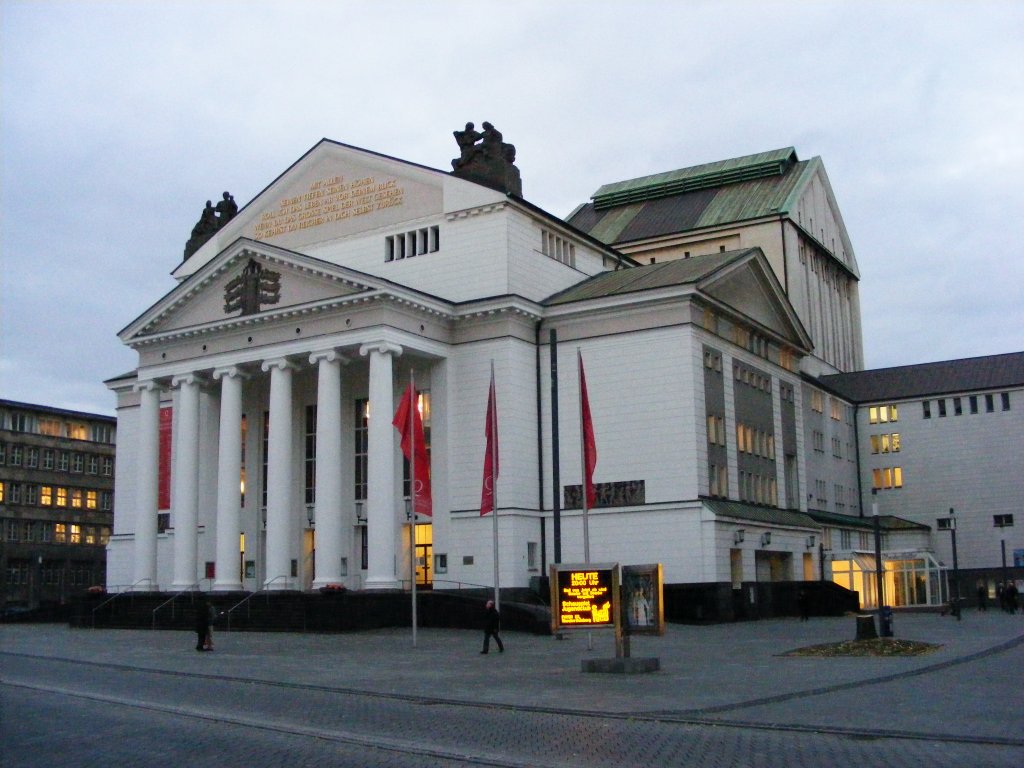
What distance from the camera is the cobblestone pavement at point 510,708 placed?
1631cm

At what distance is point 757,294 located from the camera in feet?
205

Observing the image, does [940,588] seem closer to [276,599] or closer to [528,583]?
[528,583]

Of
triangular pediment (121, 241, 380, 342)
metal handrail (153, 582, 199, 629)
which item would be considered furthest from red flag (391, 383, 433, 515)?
metal handrail (153, 582, 199, 629)

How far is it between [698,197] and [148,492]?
50145 mm

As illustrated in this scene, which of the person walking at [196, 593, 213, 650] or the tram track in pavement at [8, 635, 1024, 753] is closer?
the tram track in pavement at [8, 635, 1024, 753]

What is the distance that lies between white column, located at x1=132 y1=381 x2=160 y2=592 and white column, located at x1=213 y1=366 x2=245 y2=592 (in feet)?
15.8

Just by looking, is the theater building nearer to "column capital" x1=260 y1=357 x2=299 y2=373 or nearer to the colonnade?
the colonnade

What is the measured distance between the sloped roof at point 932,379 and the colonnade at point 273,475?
36794 mm

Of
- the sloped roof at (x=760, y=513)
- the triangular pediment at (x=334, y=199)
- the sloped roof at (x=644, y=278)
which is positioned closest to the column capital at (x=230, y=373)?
the triangular pediment at (x=334, y=199)

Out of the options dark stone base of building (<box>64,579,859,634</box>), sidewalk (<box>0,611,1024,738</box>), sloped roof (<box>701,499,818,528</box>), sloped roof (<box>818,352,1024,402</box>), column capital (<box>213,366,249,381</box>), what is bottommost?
sidewalk (<box>0,611,1024,738</box>)

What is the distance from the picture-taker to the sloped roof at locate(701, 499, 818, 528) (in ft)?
172

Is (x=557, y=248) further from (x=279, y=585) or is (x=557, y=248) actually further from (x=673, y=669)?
(x=673, y=669)

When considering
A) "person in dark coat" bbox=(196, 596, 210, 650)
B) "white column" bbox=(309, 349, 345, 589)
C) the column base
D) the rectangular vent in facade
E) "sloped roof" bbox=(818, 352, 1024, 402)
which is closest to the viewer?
"person in dark coat" bbox=(196, 596, 210, 650)

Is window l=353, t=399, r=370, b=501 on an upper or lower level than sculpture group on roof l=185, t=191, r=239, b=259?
lower
